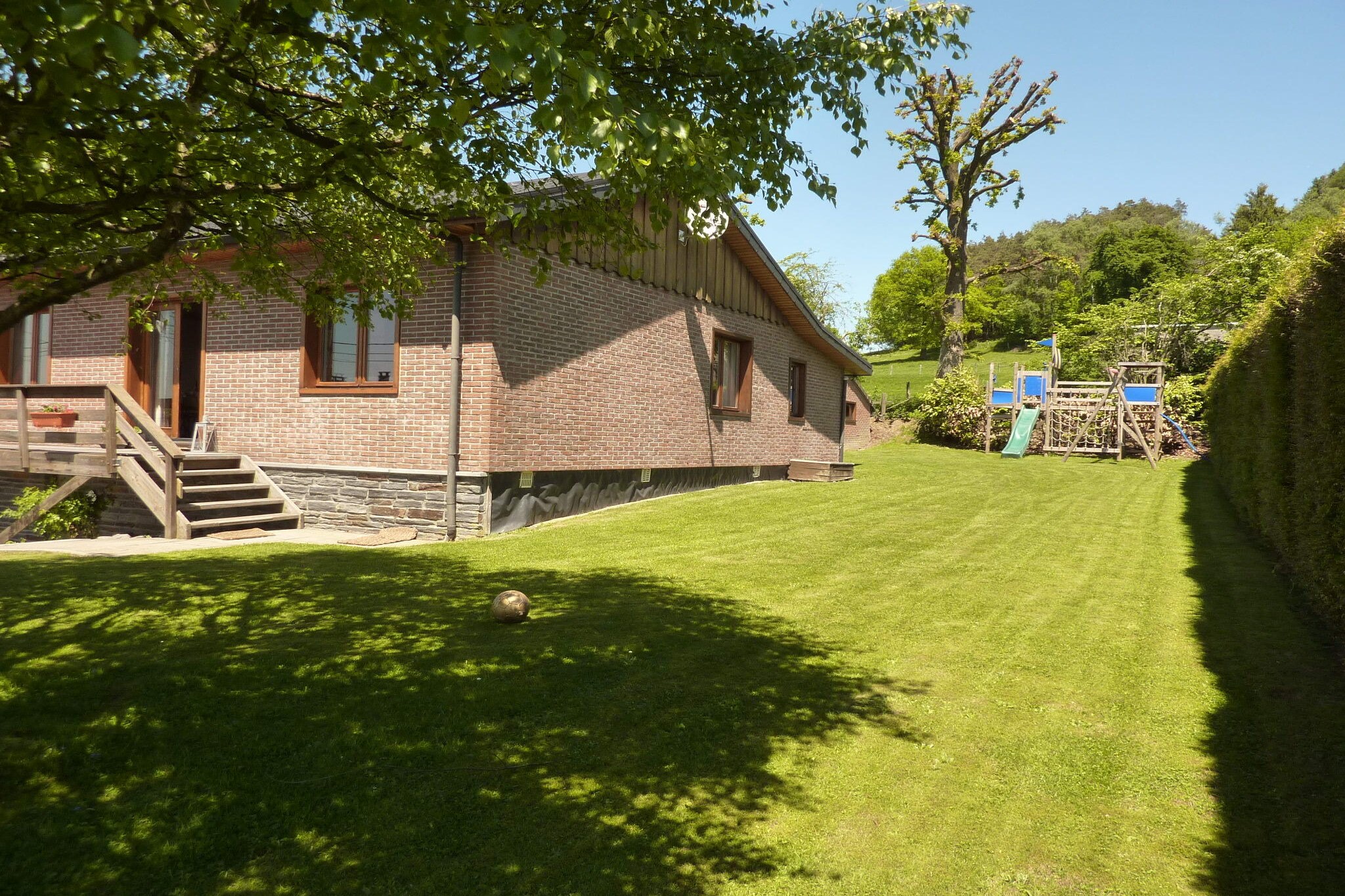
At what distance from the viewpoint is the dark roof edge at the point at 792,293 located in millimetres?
16453

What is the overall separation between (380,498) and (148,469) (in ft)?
9.98

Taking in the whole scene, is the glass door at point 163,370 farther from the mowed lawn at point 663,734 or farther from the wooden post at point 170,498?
the mowed lawn at point 663,734

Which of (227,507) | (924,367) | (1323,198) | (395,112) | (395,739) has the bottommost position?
(395,739)

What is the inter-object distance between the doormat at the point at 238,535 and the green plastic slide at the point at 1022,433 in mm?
20574

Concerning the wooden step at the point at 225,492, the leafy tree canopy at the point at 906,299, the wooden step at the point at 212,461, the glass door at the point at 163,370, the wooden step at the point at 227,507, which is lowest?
the wooden step at the point at 227,507

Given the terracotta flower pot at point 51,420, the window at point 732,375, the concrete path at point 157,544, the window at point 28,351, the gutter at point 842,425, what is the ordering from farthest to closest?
1. the gutter at point 842,425
2. the window at point 732,375
3. the window at point 28,351
4. the terracotta flower pot at point 51,420
5. the concrete path at point 157,544

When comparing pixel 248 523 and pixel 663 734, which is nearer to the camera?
pixel 663 734

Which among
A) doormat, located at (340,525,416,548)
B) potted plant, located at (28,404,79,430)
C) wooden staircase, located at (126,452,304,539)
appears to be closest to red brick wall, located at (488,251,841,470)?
doormat, located at (340,525,416,548)

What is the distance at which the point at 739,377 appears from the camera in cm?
1788

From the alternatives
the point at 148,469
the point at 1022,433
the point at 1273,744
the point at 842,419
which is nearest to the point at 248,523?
the point at 148,469

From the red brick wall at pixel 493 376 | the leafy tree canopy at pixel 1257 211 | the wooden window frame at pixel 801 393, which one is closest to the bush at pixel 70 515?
the red brick wall at pixel 493 376

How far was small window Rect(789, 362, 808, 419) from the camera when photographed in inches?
798

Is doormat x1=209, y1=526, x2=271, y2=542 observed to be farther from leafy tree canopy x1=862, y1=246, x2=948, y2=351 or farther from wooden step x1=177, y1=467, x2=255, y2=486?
leafy tree canopy x1=862, y1=246, x2=948, y2=351

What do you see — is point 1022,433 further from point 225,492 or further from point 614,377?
point 225,492
